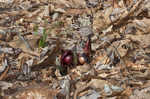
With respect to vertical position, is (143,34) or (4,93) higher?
(143,34)

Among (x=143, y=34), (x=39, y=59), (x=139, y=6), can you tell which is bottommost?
(x=39, y=59)

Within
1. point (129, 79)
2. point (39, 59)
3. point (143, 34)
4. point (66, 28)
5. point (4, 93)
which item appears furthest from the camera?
point (66, 28)

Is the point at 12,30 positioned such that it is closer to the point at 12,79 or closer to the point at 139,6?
the point at 12,79

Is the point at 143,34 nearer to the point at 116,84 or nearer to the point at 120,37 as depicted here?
the point at 120,37

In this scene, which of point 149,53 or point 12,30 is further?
point 12,30

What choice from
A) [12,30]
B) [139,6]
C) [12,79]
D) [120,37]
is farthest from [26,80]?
[139,6]

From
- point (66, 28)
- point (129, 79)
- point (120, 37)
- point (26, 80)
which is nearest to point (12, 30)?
point (66, 28)

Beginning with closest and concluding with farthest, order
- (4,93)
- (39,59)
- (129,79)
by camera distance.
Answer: (4,93) → (129,79) → (39,59)
